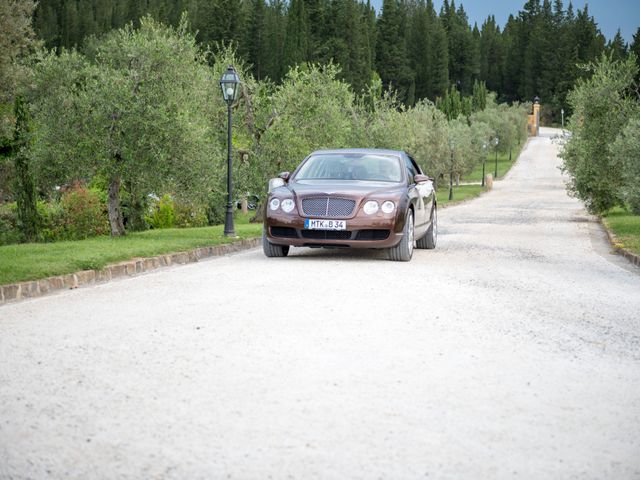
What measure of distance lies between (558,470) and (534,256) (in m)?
12.4

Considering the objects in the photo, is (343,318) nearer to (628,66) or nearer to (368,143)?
(628,66)

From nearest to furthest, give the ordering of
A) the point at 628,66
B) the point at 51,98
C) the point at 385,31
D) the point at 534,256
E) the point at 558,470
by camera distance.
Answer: the point at 558,470, the point at 534,256, the point at 51,98, the point at 628,66, the point at 385,31

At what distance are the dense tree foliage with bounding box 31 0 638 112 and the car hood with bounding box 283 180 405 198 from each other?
56.4 metres

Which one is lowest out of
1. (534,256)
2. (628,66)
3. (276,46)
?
(534,256)

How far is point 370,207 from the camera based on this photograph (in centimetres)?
1380

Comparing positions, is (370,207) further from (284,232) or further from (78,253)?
(78,253)

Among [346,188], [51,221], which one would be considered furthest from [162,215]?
[346,188]

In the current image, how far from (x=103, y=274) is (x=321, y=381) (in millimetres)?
6966

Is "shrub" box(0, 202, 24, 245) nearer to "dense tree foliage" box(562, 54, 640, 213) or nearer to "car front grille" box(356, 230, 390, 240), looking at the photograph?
"dense tree foliage" box(562, 54, 640, 213)

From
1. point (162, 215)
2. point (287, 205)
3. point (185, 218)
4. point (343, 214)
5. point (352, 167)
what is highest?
point (352, 167)

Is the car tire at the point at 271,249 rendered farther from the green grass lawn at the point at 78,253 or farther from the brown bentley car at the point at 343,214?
the green grass lawn at the point at 78,253

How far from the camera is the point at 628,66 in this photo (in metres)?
33.6

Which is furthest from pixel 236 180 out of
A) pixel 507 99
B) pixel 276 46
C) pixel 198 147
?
pixel 507 99

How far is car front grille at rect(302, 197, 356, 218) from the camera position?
13.8 metres
